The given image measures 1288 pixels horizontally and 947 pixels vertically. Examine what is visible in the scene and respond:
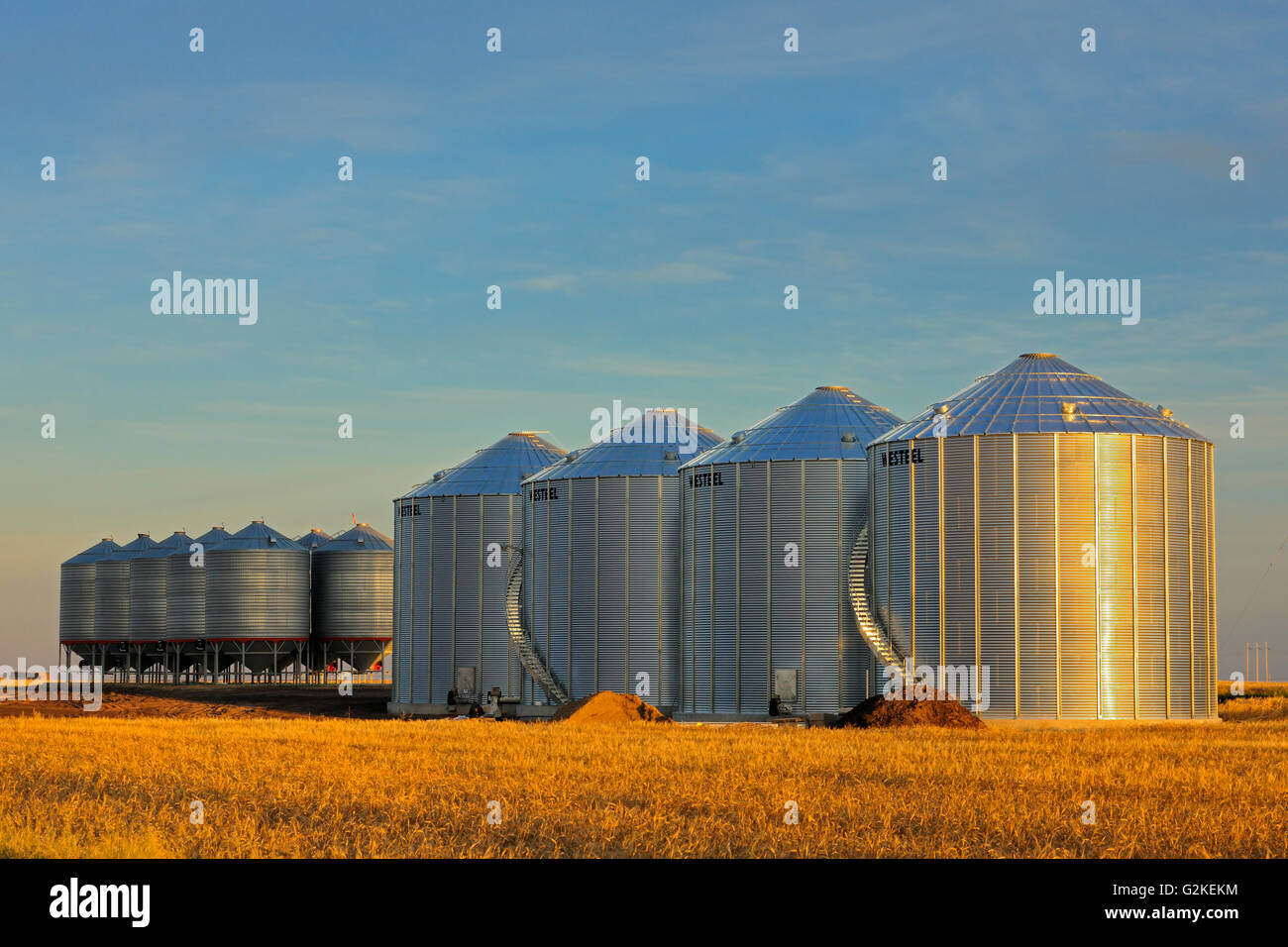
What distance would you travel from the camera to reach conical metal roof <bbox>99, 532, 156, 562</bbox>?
12875 centimetres

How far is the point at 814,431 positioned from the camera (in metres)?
60.9

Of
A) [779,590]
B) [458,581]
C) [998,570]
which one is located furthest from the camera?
[458,581]

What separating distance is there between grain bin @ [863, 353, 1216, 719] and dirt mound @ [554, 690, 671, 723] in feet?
31.4

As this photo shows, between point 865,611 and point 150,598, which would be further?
point 150,598

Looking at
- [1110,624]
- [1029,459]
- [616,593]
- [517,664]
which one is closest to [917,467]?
[1029,459]

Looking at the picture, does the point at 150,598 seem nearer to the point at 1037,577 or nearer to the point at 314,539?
the point at 314,539

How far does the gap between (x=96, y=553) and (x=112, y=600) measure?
5269mm

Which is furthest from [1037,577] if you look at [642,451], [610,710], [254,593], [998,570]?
[254,593]

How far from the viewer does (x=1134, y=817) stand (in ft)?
70.8

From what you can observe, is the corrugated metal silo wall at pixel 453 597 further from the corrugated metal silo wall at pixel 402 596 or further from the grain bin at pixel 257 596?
the grain bin at pixel 257 596

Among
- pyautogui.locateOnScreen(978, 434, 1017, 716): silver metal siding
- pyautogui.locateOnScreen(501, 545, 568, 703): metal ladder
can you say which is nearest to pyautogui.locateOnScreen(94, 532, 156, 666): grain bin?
pyautogui.locateOnScreen(501, 545, 568, 703): metal ladder

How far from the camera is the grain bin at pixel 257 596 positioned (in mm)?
113125

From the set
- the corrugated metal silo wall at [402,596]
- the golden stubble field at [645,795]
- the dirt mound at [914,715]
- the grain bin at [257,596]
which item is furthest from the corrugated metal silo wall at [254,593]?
the golden stubble field at [645,795]
